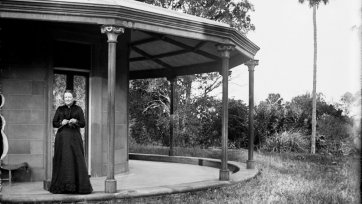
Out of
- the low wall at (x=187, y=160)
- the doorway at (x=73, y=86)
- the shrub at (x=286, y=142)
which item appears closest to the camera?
the doorway at (x=73, y=86)

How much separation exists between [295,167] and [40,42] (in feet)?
22.1

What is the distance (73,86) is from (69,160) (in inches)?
105

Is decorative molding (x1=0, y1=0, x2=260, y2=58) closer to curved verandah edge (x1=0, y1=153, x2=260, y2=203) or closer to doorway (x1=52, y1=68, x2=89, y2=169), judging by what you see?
doorway (x1=52, y1=68, x2=89, y2=169)

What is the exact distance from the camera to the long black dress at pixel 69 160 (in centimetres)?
622

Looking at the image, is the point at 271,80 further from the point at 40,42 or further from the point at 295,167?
the point at 40,42

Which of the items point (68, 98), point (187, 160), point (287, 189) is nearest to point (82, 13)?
point (68, 98)

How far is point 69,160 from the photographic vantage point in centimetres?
630

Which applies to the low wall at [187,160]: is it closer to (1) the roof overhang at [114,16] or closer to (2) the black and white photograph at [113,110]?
(2) the black and white photograph at [113,110]

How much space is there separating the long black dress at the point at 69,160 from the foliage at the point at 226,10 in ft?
51.1

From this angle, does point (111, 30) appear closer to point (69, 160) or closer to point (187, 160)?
point (69, 160)

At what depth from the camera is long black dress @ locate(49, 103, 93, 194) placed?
245 inches

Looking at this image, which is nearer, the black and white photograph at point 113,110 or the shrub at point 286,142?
the black and white photograph at point 113,110

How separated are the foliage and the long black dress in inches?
613

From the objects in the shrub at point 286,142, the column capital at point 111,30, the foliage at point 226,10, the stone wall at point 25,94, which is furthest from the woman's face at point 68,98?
the foliage at point 226,10
